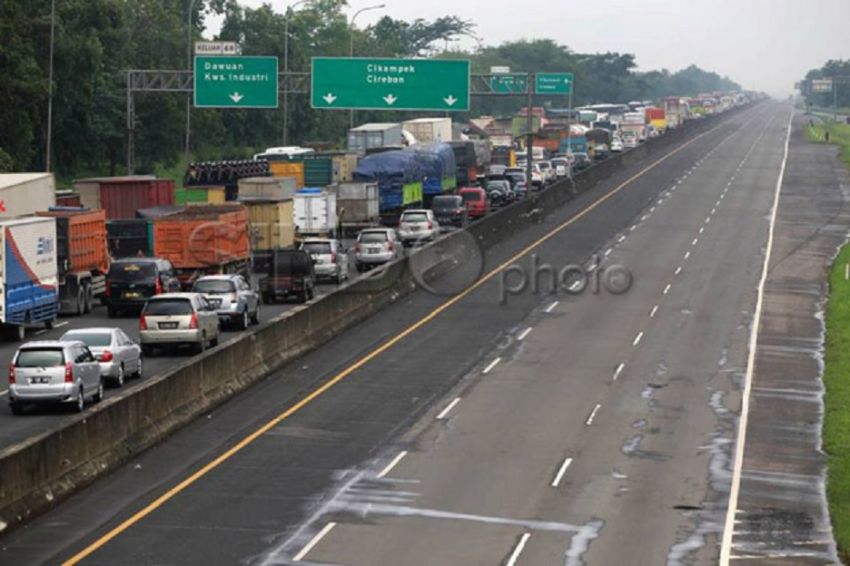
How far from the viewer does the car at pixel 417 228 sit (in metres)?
72.6

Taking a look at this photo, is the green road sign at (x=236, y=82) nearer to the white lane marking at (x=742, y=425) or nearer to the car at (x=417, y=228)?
the car at (x=417, y=228)

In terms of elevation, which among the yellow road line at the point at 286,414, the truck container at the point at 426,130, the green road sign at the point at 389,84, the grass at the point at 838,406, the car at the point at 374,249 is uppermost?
the green road sign at the point at 389,84

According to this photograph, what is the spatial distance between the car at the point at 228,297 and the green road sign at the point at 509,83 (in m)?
45.4

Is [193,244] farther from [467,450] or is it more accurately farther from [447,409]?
Result: [467,450]

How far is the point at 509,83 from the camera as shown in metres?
93.9

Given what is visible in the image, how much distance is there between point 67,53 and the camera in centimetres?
9662

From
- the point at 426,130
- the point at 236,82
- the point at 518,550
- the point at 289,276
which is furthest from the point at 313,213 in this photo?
the point at 426,130

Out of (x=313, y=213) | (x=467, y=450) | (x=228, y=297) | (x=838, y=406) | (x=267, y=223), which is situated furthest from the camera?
(x=313, y=213)

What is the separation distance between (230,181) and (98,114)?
965 inches

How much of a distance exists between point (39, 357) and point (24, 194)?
23.4 meters

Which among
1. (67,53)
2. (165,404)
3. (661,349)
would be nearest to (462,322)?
(661,349)

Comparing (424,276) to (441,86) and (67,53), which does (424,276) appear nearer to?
(441,86)

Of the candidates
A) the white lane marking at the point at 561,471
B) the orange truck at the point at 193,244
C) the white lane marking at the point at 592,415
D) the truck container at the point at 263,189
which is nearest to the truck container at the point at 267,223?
the truck container at the point at 263,189

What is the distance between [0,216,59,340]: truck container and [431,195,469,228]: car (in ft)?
115
